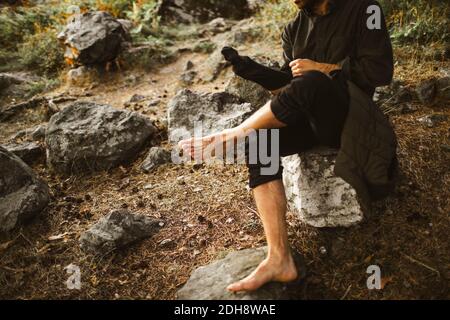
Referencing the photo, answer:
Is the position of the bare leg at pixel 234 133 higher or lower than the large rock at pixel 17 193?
higher

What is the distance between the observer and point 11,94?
19.7ft

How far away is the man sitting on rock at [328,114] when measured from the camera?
217cm

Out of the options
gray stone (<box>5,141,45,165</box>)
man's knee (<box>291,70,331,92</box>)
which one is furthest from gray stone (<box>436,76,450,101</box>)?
gray stone (<box>5,141,45,165</box>)

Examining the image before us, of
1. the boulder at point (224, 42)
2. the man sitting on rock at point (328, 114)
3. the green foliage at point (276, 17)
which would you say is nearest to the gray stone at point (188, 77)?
the boulder at point (224, 42)

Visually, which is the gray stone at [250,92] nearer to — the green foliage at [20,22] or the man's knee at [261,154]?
the man's knee at [261,154]

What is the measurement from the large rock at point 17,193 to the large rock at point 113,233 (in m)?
0.69

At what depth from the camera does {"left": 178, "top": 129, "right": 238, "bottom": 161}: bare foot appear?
2475 millimetres

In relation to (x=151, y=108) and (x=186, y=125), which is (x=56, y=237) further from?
(x=151, y=108)

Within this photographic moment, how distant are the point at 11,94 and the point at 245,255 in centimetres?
548

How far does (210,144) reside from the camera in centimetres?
252

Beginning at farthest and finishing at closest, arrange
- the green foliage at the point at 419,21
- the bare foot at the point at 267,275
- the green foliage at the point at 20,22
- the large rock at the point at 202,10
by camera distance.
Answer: the large rock at the point at 202,10 < the green foliage at the point at 20,22 < the green foliage at the point at 419,21 < the bare foot at the point at 267,275

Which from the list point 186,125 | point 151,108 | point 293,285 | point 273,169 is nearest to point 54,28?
point 151,108

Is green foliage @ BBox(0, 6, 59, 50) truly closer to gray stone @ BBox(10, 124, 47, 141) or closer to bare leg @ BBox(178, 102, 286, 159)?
gray stone @ BBox(10, 124, 47, 141)
